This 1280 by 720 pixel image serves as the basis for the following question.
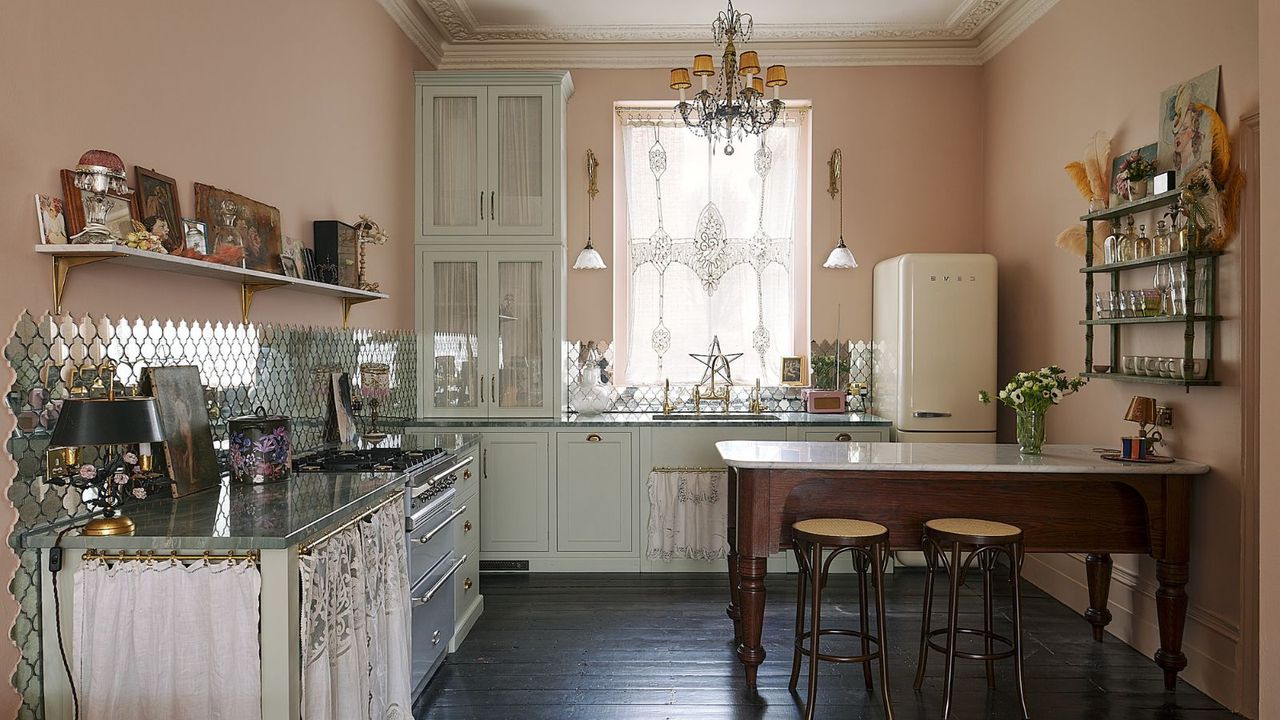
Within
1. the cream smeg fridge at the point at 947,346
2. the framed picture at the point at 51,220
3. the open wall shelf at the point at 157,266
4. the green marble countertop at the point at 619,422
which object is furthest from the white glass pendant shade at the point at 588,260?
the framed picture at the point at 51,220

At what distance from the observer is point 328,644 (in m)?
2.22

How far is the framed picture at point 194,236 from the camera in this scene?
2627 millimetres

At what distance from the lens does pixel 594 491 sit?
4914 millimetres

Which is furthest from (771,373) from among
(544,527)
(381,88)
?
(381,88)

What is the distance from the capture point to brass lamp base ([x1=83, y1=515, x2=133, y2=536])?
1.97 metres

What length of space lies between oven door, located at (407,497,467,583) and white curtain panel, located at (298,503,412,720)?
20 cm

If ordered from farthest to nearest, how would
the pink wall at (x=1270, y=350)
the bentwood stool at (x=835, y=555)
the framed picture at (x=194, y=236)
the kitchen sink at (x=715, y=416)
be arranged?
the kitchen sink at (x=715, y=416) → the bentwood stool at (x=835, y=555) → the framed picture at (x=194, y=236) → the pink wall at (x=1270, y=350)

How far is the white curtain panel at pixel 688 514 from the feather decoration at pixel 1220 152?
9.35 ft

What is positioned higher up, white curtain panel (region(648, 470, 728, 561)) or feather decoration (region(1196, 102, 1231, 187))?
feather decoration (region(1196, 102, 1231, 187))

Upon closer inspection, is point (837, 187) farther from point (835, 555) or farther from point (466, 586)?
point (466, 586)

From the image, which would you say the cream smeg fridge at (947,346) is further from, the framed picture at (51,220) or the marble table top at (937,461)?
the framed picture at (51,220)

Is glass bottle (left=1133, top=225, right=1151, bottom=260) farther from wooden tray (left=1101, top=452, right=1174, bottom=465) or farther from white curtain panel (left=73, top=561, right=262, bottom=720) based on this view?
white curtain panel (left=73, top=561, right=262, bottom=720)

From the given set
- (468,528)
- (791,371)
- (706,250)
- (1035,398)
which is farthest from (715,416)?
(1035,398)

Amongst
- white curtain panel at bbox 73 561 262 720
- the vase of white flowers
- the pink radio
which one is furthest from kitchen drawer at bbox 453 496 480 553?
the vase of white flowers
